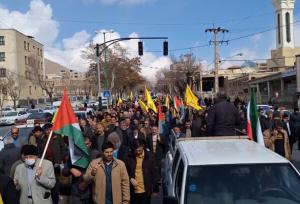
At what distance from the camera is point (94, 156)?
27.0ft

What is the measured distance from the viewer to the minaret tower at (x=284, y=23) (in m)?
93.9

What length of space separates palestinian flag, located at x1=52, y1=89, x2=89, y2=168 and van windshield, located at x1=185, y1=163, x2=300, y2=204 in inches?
92.8

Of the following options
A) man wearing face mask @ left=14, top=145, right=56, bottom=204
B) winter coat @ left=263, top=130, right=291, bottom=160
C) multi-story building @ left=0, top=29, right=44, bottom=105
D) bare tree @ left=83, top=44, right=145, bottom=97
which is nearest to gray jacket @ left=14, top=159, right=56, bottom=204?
man wearing face mask @ left=14, top=145, right=56, bottom=204

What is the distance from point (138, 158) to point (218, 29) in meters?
43.0

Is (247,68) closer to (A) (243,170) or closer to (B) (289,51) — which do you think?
(B) (289,51)

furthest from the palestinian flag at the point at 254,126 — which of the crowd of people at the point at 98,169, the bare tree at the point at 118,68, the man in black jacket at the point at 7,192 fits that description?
the bare tree at the point at 118,68

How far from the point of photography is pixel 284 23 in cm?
9581

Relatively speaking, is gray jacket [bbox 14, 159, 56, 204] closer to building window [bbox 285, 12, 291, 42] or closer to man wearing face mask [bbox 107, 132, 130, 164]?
man wearing face mask [bbox 107, 132, 130, 164]

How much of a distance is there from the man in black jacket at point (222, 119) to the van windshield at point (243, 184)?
3.43 metres

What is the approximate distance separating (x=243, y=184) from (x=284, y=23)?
311 ft

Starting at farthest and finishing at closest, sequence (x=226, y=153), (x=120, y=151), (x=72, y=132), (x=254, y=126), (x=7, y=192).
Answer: (x=254, y=126) < (x=120, y=151) < (x=72, y=132) < (x=226, y=153) < (x=7, y=192)

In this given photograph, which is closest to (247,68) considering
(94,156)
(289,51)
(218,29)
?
(289,51)

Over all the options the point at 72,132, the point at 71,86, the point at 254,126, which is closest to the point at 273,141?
the point at 254,126

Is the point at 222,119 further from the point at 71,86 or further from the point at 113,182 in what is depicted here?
the point at 71,86
